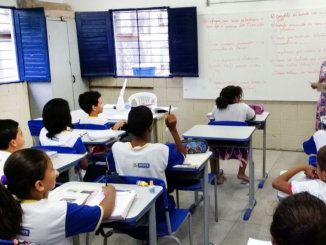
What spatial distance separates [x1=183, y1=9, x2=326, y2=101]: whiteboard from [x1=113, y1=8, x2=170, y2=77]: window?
573 mm

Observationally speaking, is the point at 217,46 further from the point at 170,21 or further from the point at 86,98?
the point at 86,98

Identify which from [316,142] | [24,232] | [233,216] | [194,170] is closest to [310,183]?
[194,170]

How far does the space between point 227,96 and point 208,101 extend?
1833mm

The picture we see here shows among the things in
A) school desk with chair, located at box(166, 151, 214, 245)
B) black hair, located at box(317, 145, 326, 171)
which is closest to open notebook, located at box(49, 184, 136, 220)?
school desk with chair, located at box(166, 151, 214, 245)

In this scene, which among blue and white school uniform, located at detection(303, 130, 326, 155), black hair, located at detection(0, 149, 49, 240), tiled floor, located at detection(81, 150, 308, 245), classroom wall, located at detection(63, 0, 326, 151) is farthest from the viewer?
classroom wall, located at detection(63, 0, 326, 151)

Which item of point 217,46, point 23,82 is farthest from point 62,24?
point 217,46

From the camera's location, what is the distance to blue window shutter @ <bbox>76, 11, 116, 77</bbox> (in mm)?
6008

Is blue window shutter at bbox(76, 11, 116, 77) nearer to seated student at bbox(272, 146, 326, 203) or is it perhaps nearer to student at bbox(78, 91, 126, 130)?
student at bbox(78, 91, 126, 130)

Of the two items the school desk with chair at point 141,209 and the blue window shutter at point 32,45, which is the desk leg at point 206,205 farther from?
the blue window shutter at point 32,45

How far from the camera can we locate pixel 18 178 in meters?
1.57

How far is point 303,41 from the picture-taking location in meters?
5.04

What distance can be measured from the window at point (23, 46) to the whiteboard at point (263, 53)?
2203 mm

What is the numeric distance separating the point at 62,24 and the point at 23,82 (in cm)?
105

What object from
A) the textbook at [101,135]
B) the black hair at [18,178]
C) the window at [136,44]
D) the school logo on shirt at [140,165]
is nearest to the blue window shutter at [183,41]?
the window at [136,44]
